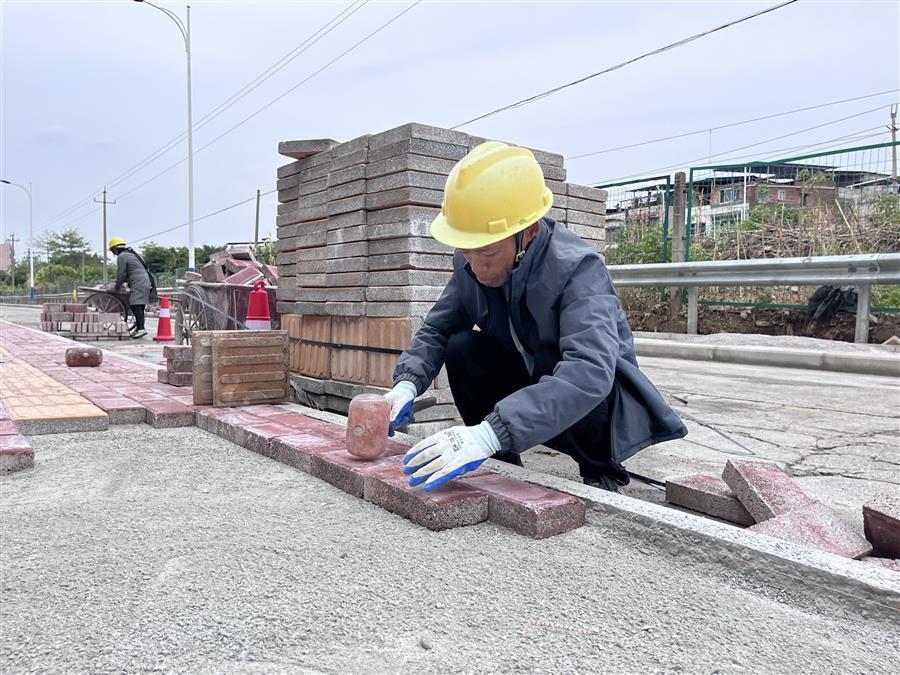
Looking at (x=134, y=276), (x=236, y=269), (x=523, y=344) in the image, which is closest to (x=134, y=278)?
(x=134, y=276)

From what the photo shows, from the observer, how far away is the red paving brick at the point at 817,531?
2057mm

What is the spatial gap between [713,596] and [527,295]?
1.15 meters

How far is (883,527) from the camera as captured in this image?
6.90 feet

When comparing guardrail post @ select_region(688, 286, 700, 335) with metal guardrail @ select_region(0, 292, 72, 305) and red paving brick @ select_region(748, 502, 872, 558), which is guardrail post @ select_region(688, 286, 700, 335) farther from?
metal guardrail @ select_region(0, 292, 72, 305)

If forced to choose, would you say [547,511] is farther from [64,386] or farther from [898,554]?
[64,386]

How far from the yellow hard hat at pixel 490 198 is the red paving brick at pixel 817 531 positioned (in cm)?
128

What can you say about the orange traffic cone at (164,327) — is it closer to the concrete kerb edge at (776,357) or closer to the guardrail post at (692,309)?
the concrete kerb edge at (776,357)

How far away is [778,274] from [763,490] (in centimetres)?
626

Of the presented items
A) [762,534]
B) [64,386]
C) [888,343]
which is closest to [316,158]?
[64,386]

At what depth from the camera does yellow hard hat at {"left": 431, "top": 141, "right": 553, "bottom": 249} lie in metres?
2.34

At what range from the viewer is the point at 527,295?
2439 mm

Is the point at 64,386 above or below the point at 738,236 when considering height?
below

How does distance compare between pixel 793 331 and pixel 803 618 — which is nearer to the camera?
pixel 803 618

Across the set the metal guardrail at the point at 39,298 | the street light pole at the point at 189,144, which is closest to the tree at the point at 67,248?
the metal guardrail at the point at 39,298
